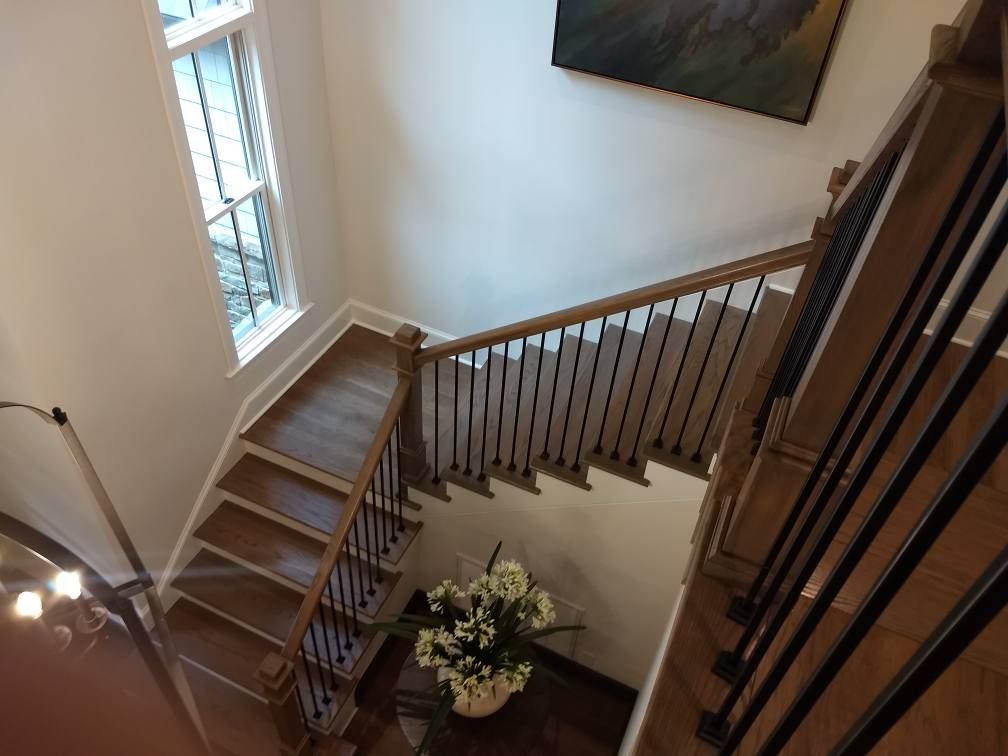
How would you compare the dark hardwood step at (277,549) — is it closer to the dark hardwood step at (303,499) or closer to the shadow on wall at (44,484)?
the dark hardwood step at (303,499)

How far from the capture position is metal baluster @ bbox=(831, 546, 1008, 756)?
605mm

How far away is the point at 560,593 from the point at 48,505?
2395 millimetres

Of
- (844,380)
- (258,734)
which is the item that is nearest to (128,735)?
(844,380)

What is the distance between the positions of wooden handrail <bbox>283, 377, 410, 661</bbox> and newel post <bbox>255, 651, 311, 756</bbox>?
7 centimetres

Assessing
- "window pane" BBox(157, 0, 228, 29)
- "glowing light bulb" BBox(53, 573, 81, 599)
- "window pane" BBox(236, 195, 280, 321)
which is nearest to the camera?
"glowing light bulb" BBox(53, 573, 81, 599)

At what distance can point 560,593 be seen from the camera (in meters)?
3.82

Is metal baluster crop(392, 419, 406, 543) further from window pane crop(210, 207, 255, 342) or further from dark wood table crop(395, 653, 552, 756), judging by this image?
window pane crop(210, 207, 255, 342)

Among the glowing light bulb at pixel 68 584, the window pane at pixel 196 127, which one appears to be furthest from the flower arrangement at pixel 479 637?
the window pane at pixel 196 127

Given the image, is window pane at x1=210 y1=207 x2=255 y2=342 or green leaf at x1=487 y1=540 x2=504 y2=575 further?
window pane at x1=210 y1=207 x2=255 y2=342

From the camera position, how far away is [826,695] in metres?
1.48

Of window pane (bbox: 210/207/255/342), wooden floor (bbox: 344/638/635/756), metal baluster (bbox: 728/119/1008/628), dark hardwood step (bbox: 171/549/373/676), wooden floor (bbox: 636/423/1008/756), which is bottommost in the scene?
wooden floor (bbox: 344/638/635/756)

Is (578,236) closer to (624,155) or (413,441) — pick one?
(624,155)

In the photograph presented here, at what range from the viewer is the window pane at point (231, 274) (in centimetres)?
373

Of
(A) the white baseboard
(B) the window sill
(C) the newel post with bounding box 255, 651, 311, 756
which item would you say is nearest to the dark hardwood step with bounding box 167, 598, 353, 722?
(A) the white baseboard
